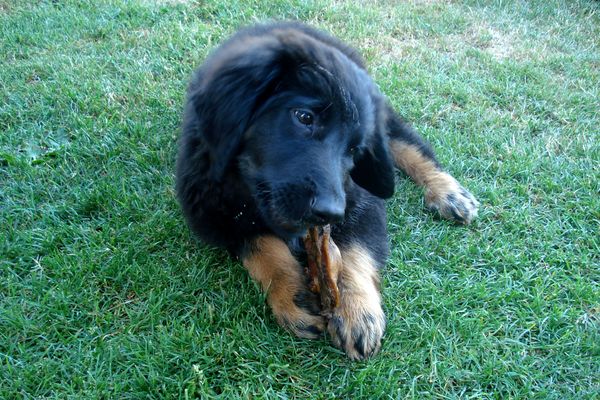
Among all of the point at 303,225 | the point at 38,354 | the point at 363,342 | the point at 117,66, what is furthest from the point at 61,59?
the point at 363,342

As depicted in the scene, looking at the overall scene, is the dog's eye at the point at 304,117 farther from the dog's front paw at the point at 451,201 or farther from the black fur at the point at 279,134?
the dog's front paw at the point at 451,201

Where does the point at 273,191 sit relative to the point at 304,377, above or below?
above

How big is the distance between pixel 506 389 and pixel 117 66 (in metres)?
3.90

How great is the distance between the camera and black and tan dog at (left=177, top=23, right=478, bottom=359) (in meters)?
2.26

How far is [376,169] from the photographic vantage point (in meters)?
2.77

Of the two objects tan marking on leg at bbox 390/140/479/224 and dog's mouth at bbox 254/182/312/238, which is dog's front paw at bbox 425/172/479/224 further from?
dog's mouth at bbox 254/182/312/238

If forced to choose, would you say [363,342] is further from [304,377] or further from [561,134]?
[561,134]

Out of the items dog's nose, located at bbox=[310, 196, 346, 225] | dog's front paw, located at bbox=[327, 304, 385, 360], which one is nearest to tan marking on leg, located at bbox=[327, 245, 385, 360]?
dog's front paw, located at bbox=[327, 304, 385, 360]

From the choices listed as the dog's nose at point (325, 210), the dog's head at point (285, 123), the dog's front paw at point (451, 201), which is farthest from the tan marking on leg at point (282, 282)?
the dog's front paw at point (451, 201)

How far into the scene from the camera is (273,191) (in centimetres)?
228

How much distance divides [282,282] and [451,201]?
1.24 metres

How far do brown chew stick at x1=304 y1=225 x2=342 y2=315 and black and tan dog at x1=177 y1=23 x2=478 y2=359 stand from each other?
5 centimetres

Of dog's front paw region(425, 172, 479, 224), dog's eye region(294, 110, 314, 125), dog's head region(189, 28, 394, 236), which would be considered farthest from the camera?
dog's front paw region(425, 172, 479, 224)

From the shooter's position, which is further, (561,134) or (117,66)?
(117,66)
